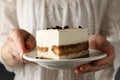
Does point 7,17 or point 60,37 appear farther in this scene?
point 7,17

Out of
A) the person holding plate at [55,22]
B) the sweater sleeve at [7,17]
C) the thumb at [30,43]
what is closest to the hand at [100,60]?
the person holding plate at [55,22]

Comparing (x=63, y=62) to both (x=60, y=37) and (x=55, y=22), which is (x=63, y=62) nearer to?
(x=60, y=37)

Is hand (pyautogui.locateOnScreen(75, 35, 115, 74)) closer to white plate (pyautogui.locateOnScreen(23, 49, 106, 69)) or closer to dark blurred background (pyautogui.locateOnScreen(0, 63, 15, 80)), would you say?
white plate (pyautogui.locateOnScreen(23, 49, 106, 69))

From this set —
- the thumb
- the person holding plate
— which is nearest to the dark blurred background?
the person holding plate

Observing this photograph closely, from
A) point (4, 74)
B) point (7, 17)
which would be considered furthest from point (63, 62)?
point (4, 74)

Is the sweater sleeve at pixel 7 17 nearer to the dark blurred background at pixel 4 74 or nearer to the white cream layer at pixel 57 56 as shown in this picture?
the white cream layer at pixel 57 56

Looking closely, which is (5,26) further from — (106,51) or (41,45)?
(106,51)
